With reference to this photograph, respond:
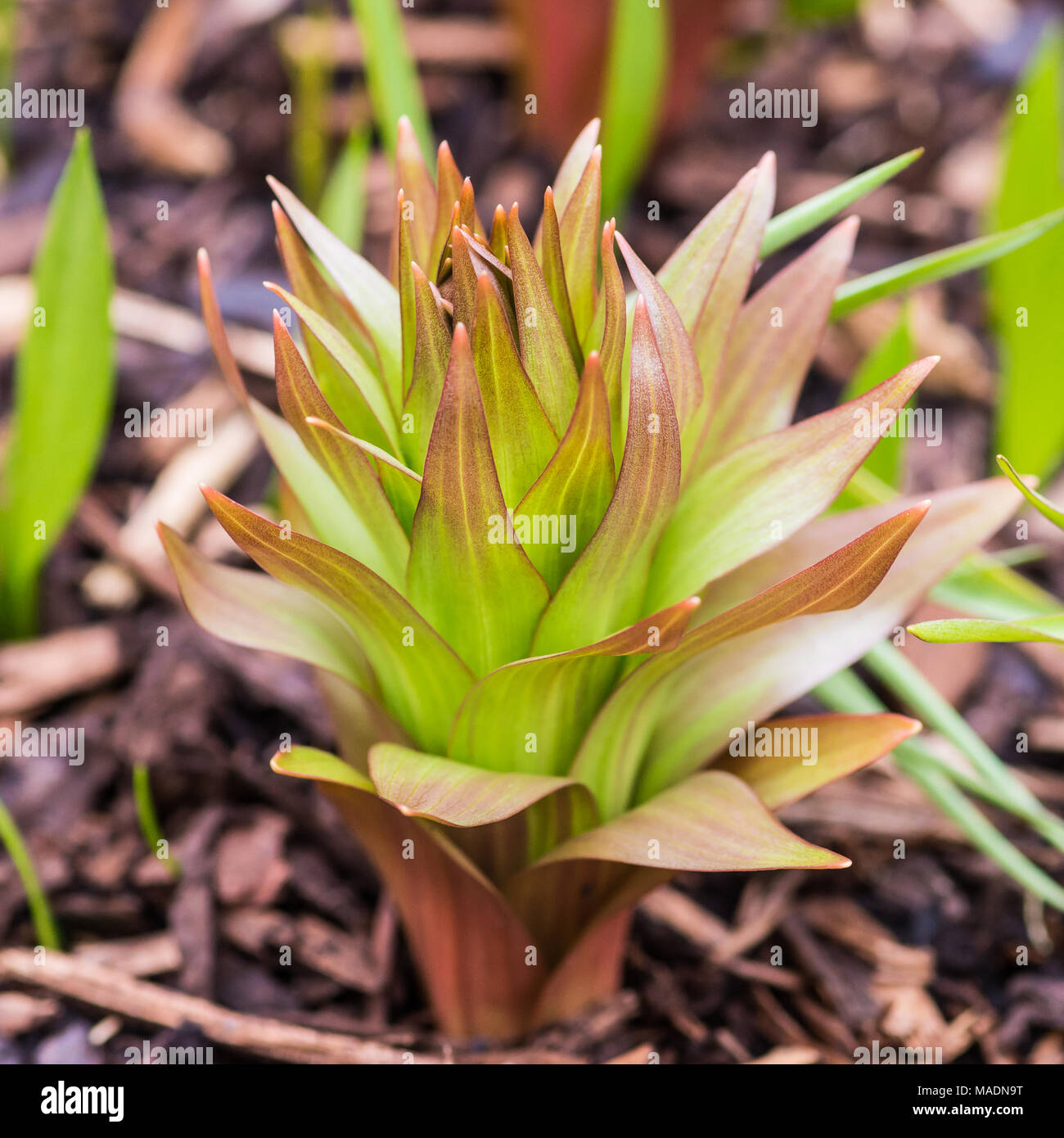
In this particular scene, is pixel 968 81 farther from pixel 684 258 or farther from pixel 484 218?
pixel 684 258

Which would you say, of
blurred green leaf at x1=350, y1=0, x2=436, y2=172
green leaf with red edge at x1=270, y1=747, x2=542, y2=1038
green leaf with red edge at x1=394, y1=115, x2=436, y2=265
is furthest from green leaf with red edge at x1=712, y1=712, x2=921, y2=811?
blurred green leaf at x1=350, y1=0, x2=436, y2=172

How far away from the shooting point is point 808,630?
Answer: 85 centimetres

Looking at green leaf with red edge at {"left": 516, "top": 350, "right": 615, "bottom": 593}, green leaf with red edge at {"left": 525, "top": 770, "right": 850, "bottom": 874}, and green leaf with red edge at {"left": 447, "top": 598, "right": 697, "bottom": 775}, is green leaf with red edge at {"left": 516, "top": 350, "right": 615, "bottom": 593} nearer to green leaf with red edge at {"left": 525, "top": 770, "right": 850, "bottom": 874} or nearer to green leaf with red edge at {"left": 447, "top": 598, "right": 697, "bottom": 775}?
green leaf with red edge at {"left": 447, "top": 598, "right": 697, "bottom": 775}

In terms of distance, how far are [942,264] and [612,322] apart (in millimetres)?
316

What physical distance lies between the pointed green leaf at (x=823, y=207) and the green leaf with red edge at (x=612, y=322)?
0.20 metres

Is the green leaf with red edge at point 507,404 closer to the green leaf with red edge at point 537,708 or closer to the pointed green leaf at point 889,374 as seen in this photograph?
the green leaf with red edge at point 537,708

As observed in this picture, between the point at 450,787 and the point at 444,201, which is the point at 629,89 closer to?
the point at 444,201

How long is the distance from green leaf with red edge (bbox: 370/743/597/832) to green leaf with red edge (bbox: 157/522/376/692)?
4.2 inches

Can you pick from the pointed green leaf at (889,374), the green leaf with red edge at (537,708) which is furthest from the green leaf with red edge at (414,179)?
the pointed green leaf at (889,374)

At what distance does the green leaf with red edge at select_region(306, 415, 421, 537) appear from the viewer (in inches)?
26.1

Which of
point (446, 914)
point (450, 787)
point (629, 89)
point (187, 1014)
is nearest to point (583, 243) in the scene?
point (450, 787)

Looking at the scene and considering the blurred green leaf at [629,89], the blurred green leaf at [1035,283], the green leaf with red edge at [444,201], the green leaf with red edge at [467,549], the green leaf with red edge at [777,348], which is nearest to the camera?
the green leaf with red edge at [467,549]

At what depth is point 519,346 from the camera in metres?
0.71

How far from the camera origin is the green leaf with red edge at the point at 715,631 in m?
0.69
